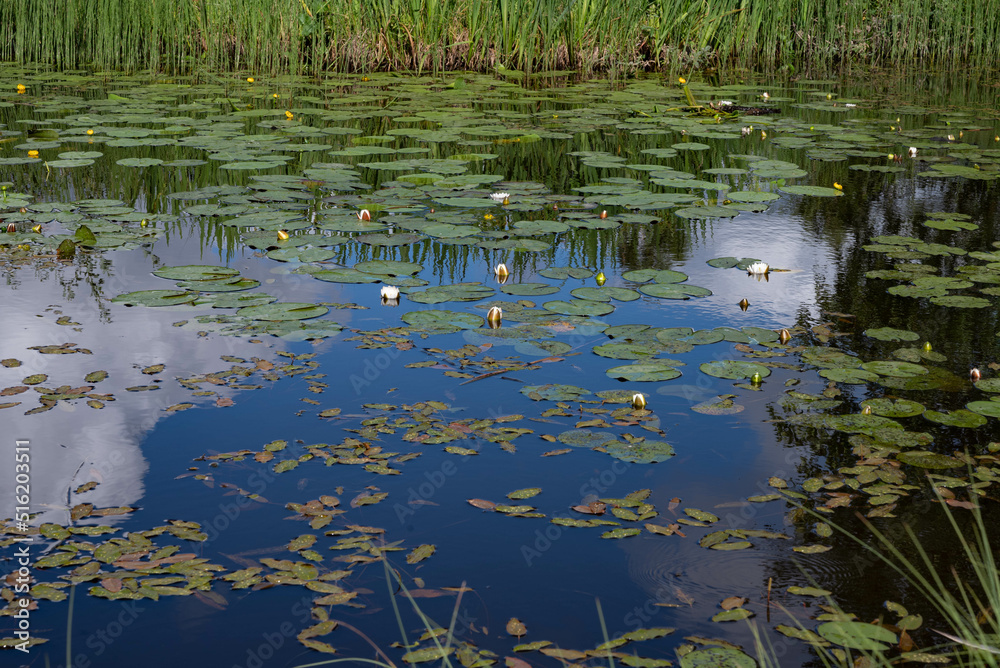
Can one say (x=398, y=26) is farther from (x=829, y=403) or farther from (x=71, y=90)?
(x=829, y=403)

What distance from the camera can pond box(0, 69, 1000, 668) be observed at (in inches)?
82.5

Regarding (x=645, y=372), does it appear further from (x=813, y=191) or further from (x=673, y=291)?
(x=813, y=191)

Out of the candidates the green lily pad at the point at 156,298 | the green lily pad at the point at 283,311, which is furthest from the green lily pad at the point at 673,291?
the green lily pad at the point at 156,298

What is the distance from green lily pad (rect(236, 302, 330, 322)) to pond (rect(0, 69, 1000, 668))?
22 millimetres

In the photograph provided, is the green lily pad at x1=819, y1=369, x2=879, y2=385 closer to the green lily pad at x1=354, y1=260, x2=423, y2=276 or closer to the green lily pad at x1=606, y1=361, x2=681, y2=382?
the green lily pad at x1=606, y1=361, x2=681, y2=382

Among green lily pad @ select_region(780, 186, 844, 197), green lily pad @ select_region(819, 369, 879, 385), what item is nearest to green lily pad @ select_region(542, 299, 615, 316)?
green lily pad @ select_region(819, 369, 879, 385)

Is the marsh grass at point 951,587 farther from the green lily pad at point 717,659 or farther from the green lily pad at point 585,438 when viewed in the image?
the green lily pad at point 585,438

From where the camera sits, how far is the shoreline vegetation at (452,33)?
1103 centimetres

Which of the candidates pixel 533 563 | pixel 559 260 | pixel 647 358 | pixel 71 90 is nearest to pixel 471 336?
pixel 647 358

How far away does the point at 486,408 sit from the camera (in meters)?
3.07

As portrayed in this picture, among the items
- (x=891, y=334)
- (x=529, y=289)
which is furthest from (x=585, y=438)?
(x=891, y=334)

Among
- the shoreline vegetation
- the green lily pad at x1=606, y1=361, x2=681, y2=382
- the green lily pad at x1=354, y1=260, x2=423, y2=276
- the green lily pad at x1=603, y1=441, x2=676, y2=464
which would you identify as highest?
the shoreline vegetation

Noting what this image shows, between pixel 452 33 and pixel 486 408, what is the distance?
927 centimetres

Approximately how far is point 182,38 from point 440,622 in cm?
1079
